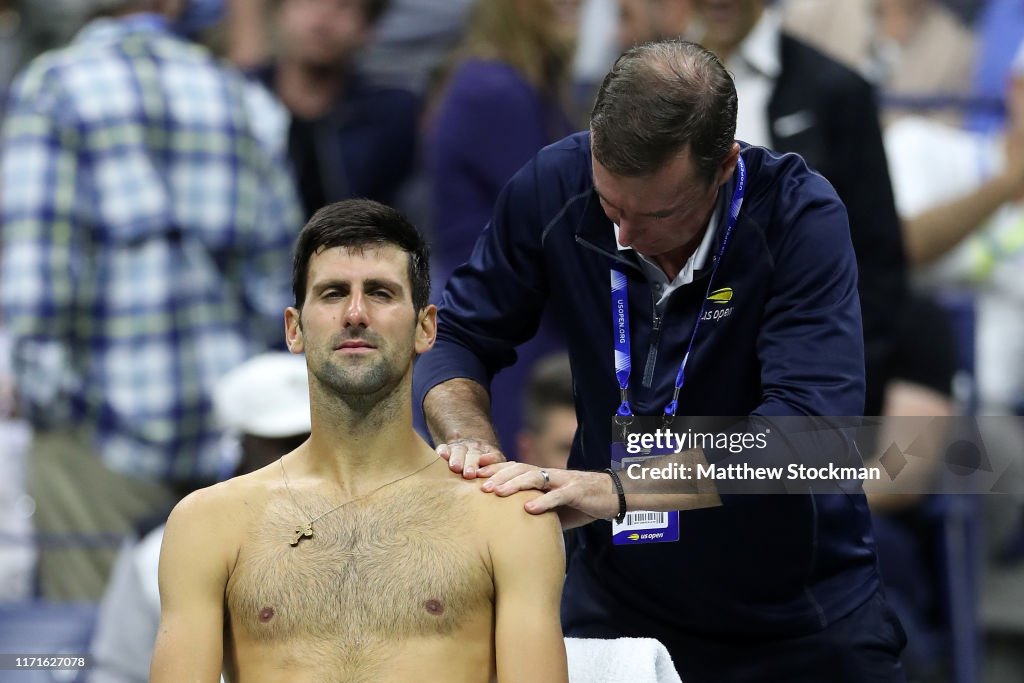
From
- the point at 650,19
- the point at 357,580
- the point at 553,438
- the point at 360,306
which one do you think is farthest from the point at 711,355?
the point at 650,19

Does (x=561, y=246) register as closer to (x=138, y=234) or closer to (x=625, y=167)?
(x=625, y=167)

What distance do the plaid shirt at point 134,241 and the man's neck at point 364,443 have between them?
7.16 ft

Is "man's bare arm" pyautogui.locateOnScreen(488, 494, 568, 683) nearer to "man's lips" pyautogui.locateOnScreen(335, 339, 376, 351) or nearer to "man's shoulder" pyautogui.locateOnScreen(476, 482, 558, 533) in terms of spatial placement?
"man's shoulder" pyautogui.locateOnScreen(476, 482, 558, 533)

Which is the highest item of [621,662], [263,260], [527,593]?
[263,260]

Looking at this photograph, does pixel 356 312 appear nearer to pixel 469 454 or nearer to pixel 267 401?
pixel 469 454

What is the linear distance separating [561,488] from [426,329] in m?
0.47

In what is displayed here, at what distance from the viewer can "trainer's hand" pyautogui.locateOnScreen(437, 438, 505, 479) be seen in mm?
3439

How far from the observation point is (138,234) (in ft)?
17.9

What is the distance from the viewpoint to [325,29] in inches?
237

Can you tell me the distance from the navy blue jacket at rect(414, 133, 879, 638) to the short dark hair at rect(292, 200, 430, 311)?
10.8 inches

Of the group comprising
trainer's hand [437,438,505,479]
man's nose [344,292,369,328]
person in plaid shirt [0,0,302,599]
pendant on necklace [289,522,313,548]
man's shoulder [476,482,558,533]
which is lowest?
pendant on necklace [289,522,313,548]

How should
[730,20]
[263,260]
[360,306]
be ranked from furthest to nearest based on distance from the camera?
[263,260], [730,20], [360,306]

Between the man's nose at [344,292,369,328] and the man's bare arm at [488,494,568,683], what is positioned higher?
the man's nose at [344,292,369,328]

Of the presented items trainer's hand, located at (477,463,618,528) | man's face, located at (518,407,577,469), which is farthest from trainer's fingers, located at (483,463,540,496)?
man's face, located at (518,407,577,469)
